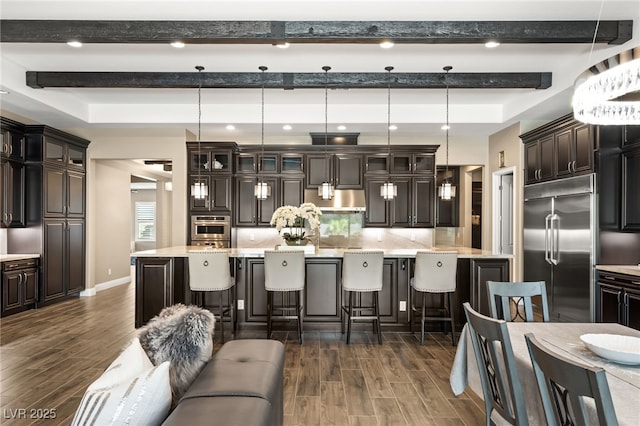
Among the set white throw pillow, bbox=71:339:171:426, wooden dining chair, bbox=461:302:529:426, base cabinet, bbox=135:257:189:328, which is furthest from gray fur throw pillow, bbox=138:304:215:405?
base cabinet, bbox=135:257:189:328

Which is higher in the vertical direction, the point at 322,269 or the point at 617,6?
the point at 617,6

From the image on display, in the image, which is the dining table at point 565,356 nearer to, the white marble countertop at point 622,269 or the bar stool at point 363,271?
the white marble countertop at point 622,269

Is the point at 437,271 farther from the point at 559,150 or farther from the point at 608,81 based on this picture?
the point at 608,81

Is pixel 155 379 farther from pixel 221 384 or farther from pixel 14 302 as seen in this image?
pixel 14 302

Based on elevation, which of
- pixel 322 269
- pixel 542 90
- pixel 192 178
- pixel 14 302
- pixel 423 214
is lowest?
pixel 14 302

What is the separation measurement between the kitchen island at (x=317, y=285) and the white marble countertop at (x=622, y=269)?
0.93 m

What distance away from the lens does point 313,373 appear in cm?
328

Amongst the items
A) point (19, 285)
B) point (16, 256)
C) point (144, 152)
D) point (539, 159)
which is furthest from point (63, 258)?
point (539, 159)

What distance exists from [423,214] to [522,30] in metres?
3.80

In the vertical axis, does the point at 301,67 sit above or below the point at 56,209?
above

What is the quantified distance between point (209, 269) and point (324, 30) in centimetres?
263

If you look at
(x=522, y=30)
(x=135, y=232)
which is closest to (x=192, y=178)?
(x=522, y=30)

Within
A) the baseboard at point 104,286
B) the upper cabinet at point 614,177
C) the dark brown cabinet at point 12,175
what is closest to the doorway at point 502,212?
the upper cabinet at point 614,177

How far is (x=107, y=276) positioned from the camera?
7.34m
